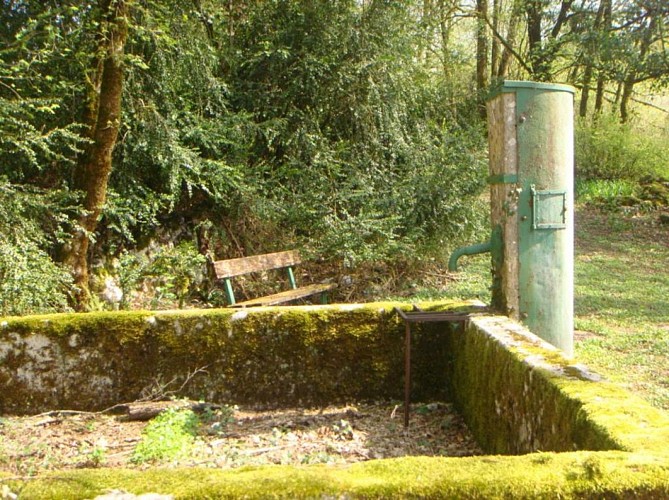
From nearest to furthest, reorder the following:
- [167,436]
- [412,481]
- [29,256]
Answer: [412,481] < [167,436] < [29,256]

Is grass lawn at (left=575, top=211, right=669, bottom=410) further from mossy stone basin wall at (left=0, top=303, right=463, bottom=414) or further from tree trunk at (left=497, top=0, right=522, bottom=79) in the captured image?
tree trunk at (left=497, top=0, right=522, bottom=79)

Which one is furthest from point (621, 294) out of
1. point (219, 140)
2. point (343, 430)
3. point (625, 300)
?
point (343, 430)

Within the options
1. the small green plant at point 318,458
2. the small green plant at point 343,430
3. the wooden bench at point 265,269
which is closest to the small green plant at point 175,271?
the wooden bench at point 265,269

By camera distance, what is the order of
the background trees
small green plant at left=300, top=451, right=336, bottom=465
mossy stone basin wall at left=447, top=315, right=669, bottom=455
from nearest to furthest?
mossy stone basin wall at left=447, top=315, right=669, bottom=455, small green plant at left=300, top=451, right=336, bottom=465, the background trees

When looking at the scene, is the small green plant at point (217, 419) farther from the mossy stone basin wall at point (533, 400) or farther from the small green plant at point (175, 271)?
the small green plant at point (175, 271)

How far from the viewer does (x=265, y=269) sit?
831 cm

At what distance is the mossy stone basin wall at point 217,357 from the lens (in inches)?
166

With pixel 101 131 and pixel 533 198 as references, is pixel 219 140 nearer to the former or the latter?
pixel 101 131

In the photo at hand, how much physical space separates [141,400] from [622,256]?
1059 cm

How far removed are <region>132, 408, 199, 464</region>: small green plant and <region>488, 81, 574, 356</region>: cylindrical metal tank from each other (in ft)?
6.87

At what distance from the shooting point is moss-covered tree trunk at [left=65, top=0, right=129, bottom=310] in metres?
6.97

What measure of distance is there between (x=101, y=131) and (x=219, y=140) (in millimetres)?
1961

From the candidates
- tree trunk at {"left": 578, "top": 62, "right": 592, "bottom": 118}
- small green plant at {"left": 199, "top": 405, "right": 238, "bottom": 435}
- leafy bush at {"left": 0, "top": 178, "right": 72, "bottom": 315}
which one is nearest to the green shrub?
tree trunk at {"left": 578, "top": 62, "right": 592, "bottom": 118}

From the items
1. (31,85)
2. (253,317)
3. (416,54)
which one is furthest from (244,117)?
(253,317)
